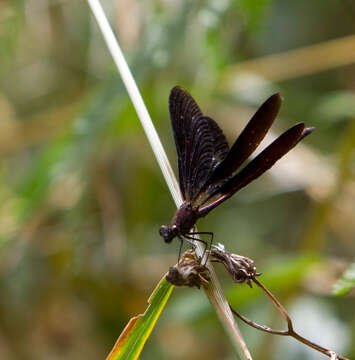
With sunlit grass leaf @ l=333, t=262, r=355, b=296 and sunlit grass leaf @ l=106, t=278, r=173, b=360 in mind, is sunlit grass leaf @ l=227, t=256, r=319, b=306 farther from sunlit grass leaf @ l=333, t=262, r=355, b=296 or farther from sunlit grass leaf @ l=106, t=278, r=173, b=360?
sunlit grass leaf @ l=106, t=278, r=173, b=360

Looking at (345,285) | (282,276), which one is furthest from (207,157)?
(282,276)

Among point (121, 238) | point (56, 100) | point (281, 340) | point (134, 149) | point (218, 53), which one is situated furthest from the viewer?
point (56, 100)

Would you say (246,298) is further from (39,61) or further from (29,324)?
(39,61)

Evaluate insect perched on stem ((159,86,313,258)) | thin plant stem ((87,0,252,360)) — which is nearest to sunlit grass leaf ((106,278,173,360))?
thin plant stem ((87,0,252,360))

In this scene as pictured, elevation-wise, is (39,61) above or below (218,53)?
above

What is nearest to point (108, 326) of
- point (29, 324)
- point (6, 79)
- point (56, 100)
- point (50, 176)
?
point (29, 324)

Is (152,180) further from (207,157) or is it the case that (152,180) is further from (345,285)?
(345,285)

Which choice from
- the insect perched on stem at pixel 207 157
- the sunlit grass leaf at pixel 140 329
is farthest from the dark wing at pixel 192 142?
the sunlit grass leaf at pixel 140 329
